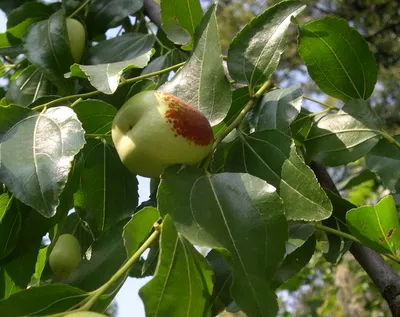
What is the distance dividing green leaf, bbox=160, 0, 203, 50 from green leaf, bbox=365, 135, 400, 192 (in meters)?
0.33

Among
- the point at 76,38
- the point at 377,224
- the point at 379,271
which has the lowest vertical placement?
the point at 379,271

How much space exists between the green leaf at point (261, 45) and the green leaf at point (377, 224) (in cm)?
21

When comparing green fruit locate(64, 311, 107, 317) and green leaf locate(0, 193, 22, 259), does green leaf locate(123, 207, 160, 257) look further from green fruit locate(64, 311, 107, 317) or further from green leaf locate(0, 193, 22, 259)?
green leaf locate(0, 193, 22, 259)

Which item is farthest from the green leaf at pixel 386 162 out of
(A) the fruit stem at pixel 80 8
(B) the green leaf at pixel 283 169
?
(A) the fruit stem at pixel 80 8

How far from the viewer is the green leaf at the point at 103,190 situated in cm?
82

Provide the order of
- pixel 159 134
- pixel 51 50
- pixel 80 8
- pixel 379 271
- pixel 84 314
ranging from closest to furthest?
pixel 84 314 < pixel 159 134 < pixel 379 271 < pixel 51 50 < pixel 80 8

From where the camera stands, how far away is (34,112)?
0.75m

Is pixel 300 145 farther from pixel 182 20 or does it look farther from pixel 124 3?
pixel 124 3

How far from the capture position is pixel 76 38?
110 cm

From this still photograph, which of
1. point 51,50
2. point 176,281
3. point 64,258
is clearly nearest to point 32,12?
point 51,50

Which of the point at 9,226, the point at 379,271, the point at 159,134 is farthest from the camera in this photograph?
the point at 379,271

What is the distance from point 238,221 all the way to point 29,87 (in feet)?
2.02

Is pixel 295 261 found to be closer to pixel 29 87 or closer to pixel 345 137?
pixel 345 137

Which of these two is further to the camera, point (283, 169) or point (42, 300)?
point (283, 169)
